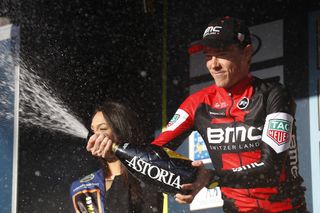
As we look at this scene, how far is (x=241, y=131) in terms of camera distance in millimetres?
4559

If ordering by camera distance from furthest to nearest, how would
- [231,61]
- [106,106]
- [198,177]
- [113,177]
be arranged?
[106,106], [113,177], [231,61], [198,177]

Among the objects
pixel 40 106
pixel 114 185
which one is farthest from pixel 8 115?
pixel 114 185

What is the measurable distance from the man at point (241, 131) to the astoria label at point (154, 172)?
86 mm

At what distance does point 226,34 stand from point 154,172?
868 millimetres

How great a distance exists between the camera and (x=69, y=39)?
5570 millimetres

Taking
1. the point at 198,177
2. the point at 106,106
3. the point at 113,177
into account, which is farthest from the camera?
the point at 106,106

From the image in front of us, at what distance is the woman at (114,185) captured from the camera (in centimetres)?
488

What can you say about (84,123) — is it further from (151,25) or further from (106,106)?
(151,25)

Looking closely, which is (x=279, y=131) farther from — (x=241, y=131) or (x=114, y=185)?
(x=114, y=185)

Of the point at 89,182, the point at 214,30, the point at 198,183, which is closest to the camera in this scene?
the point at 198,183

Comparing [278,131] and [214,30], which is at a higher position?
[214,30]

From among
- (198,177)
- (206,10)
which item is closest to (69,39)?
(206,10)

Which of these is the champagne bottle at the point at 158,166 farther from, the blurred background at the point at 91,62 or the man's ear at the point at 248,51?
the blurred background at the point at 91,62

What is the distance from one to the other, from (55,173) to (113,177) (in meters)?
0.65
